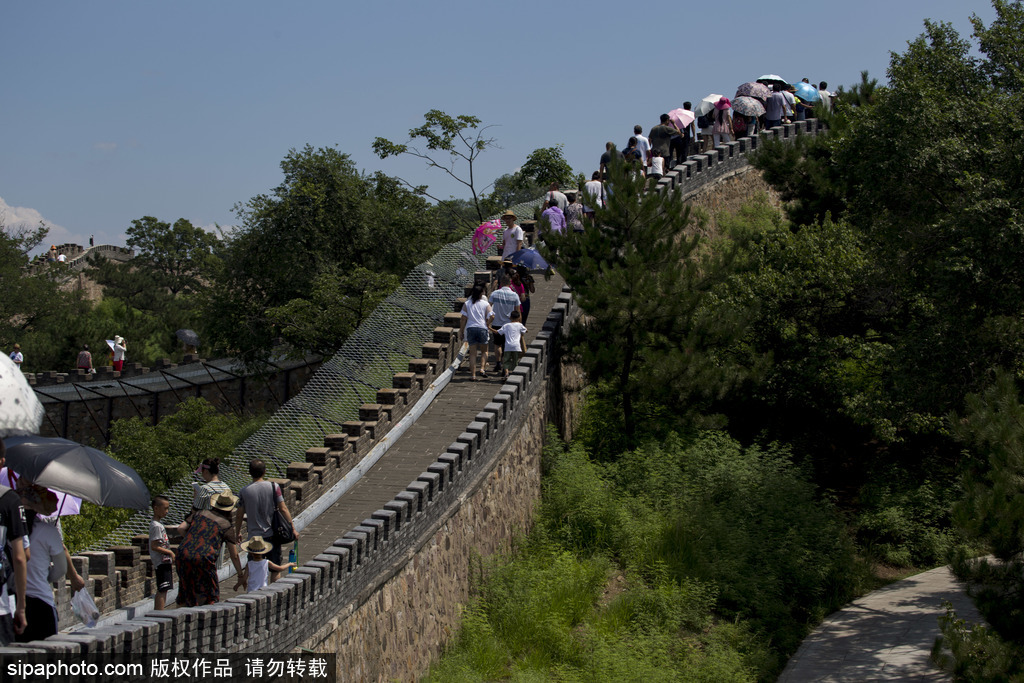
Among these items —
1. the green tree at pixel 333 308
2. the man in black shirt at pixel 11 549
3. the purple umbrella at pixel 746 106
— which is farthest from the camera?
the purple umbrella at pixel 746 106

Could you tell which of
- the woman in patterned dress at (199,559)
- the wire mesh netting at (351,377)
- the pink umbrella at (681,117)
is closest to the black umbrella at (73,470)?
the woman in patterned dress at (199,559)

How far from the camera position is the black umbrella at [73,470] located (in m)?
9.41

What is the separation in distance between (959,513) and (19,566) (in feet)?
33.2

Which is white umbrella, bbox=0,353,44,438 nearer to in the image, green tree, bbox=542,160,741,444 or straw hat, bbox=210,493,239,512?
straw hat, bbox=210,493,239,512

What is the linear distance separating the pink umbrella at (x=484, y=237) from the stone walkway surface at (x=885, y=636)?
9897 millimetres

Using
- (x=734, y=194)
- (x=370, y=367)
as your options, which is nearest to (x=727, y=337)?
(x=370, y=367)

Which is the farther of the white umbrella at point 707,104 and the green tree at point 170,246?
the green tree at point 170,246

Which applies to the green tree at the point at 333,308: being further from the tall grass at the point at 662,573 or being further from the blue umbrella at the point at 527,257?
Result: the tall grass at the point at 662,573

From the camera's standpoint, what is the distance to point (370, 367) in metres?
19.5

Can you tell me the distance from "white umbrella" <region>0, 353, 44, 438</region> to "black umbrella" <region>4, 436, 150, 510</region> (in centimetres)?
14

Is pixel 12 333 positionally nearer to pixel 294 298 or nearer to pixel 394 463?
pixel 294 298

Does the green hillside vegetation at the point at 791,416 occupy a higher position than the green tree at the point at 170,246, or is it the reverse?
the green tree at the point at 170,246

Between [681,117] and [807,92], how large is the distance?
19.3 feet

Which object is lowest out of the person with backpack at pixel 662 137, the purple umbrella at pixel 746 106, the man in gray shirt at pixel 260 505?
the man in gray shirt at pixel 260 505
